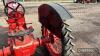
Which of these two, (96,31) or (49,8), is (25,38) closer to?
(49,8)

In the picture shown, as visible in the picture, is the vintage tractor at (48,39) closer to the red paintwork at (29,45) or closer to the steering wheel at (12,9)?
the red paintwork at (29,45)

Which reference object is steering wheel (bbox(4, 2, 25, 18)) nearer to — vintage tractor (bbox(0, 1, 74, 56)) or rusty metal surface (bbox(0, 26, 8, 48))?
vintage tractor (bbox(0, 1, 74, 56))

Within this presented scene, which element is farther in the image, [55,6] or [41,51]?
[41,51]

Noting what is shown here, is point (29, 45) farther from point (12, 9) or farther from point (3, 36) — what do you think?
point (3, 36)

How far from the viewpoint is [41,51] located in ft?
21.3

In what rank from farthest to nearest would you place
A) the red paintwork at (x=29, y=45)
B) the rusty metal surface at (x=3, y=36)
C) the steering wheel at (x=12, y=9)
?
the rusty metal surface at (x=3, y=36)
the steering wheel at (x=12, y=9)
the red paintwork at (x=29, y=45)

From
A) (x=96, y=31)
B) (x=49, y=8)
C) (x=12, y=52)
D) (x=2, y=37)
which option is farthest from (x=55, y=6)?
(x=96, y=31)

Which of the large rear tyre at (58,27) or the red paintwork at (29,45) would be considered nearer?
the large rear tyre at (58,27)

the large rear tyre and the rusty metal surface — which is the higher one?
the large rear tyre

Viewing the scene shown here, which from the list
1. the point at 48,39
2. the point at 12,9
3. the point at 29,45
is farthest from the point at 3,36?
the point at 29,45

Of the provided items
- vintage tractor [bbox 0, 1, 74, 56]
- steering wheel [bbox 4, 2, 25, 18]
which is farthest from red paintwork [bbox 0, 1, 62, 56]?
steering wheel [bbox 4, 2, 25, 18]

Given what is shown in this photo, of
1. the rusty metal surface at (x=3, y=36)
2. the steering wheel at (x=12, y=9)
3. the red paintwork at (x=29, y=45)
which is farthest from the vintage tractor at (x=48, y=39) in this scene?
the rusty metal surface at (x=3, y=36)

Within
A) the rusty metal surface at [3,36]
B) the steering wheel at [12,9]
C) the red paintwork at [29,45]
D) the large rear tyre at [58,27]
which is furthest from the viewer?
the rusty metal surface at [3,36]

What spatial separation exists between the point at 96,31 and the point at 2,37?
402 centimetres
